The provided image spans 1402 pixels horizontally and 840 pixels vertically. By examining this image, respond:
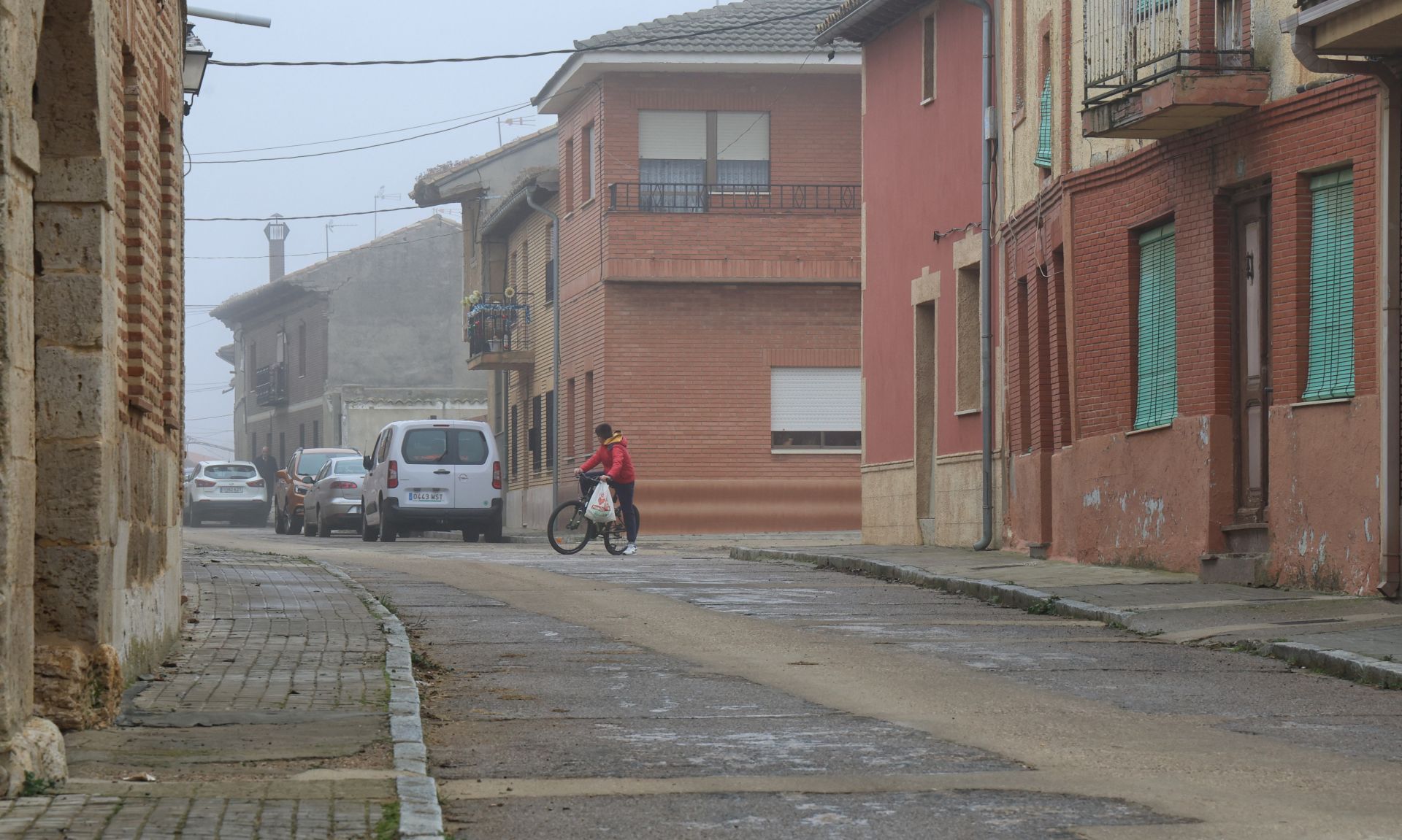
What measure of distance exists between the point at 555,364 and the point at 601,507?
14316 mm

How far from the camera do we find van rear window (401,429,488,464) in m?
30.9

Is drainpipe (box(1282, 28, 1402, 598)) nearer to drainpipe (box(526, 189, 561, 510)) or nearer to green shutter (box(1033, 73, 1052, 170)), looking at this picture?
green shutter (box(1033, 73, 1052, 170))

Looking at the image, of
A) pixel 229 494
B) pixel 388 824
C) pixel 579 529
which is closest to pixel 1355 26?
pixel 388 824

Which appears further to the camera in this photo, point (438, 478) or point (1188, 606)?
point (438, 478)

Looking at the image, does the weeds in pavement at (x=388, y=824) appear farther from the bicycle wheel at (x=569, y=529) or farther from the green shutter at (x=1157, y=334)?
the bicycle wheel at (x=569, y=529)

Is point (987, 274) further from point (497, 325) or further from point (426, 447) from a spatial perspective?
point (497, 325)

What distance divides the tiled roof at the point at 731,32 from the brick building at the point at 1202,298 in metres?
13.6

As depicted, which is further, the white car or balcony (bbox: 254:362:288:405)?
balcony (bbox: 254:362:288:405)

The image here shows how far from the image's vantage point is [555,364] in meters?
38.7

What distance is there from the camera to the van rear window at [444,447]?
101 feet

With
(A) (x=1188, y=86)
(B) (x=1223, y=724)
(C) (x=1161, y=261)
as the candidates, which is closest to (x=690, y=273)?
(C) (x=1161, y=261)

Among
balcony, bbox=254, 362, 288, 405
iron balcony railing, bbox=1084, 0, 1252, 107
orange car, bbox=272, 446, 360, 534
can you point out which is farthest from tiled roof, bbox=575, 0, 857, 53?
balcony, bbox=254, 362, 288, 405

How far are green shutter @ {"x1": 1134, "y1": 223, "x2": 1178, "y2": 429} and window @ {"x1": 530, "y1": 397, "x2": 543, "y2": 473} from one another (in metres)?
24.1

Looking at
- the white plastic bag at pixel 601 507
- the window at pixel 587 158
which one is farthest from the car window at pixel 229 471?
the white plastic bag at pixel 601 507
